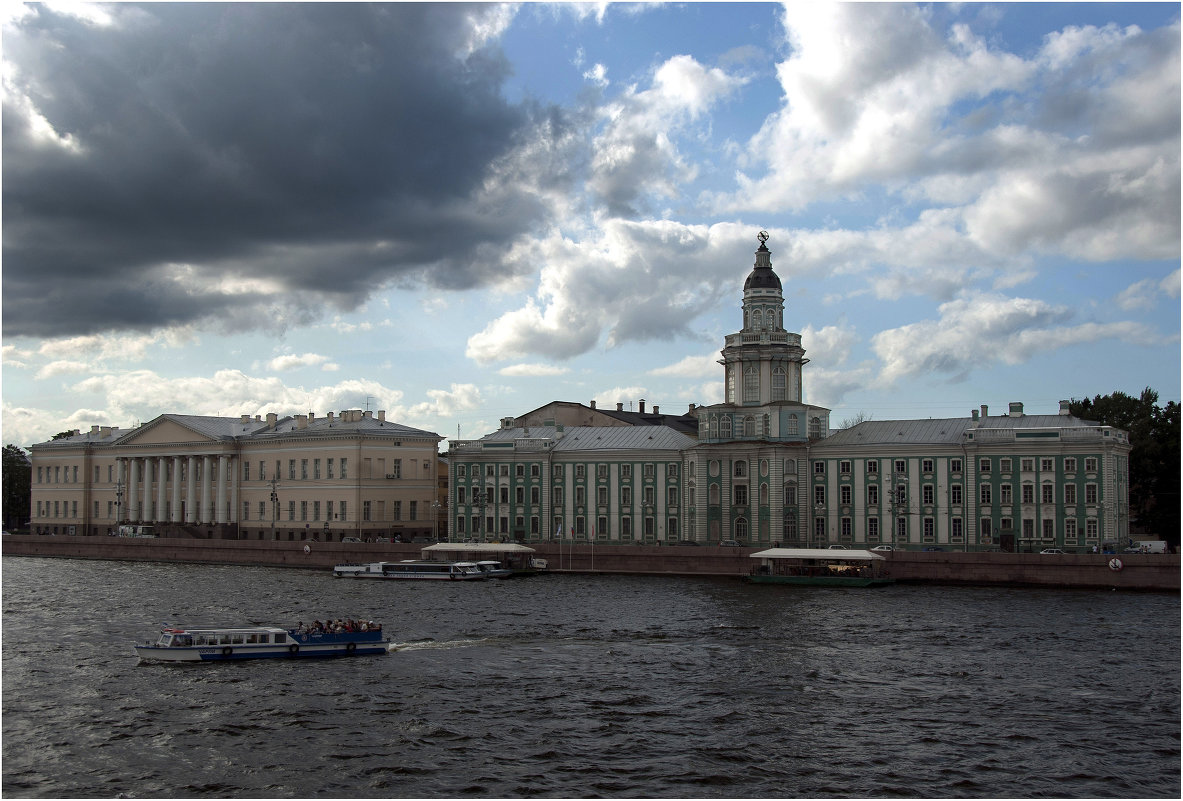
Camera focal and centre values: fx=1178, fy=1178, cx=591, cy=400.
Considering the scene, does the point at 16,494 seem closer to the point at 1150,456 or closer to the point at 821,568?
the point at 821,568

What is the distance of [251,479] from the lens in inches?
3999

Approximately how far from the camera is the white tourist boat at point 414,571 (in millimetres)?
72562

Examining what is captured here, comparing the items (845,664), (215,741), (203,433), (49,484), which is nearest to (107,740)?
(215,741)

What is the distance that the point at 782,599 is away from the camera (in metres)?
58.6

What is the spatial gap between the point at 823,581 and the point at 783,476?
13197mm

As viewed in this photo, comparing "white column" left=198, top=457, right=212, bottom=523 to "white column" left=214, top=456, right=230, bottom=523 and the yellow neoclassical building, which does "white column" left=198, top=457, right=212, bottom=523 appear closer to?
the yellow neoclassical building

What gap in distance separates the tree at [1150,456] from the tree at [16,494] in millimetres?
105830

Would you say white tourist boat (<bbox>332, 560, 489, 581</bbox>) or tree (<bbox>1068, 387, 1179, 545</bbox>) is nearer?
white tourist boat (<bbox>332, 560, 489, 581</bbox>)

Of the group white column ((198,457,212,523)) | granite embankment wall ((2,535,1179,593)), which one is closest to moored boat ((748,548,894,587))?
granite embankment wall ((2,535,1179,593))

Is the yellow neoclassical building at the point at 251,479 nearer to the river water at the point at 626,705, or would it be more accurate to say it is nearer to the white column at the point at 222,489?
the white column at the point at 222,489

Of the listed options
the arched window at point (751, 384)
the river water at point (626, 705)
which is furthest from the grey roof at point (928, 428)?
the river water at point (626, 705)

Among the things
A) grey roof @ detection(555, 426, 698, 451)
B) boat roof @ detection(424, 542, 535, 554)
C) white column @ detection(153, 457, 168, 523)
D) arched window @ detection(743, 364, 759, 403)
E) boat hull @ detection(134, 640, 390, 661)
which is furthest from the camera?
white column @ detection(153, 457, 168, 523)

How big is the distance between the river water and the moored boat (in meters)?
9.15

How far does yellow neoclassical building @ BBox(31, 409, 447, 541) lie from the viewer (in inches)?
3725
